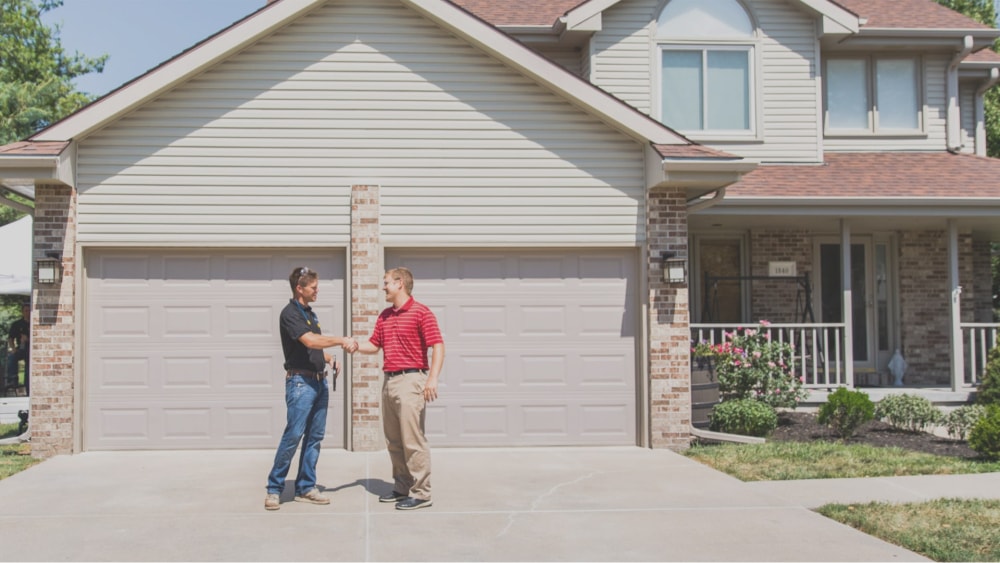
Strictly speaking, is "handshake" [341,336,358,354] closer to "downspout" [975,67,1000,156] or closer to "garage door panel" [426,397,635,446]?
"garage door panel" [426,397,635,446]

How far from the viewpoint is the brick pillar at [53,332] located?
10.2m

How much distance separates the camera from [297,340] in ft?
24.4

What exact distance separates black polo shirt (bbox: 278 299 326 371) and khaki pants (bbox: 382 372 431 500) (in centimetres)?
61

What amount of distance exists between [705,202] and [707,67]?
4268 mm

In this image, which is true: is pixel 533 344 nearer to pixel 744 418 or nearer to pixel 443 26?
pixel 744 418

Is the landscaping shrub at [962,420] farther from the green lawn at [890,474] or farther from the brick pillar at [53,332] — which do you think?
the brick pillar at [53,332]

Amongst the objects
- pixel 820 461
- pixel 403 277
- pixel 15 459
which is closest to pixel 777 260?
pixel 820 461

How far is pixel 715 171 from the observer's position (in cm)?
1043

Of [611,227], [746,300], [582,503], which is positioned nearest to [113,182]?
[611,227]

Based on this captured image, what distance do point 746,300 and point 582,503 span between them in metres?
8.62

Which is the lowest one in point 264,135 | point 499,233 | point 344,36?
point 499,233

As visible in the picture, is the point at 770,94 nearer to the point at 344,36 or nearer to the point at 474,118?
the point at 474,118

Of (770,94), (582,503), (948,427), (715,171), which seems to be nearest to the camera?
(582,503)

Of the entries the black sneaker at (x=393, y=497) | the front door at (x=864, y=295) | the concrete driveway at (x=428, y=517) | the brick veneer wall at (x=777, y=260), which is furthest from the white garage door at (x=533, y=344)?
the front door at (x=864, y=295)
